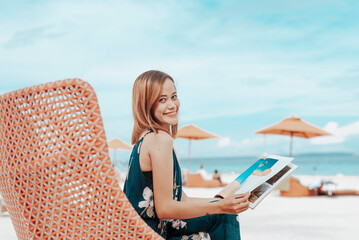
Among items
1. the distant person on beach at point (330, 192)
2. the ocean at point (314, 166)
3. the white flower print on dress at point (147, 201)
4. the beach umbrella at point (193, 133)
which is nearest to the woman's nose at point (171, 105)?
the white flower print on dress at point (147, 201)

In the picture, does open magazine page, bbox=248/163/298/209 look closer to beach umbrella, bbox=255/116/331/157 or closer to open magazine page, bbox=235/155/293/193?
open magazine page, bbox=235/155/293/193

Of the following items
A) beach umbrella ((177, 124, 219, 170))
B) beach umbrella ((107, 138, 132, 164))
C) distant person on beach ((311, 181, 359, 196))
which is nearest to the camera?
distant person on beach ((311, 181, 359, 196))

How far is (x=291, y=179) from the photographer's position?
36.3ft

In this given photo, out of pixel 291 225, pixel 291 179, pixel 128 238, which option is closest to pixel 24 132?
pixel 128 238

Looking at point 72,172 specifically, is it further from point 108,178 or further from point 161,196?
point 161,196

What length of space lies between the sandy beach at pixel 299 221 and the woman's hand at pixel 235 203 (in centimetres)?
377

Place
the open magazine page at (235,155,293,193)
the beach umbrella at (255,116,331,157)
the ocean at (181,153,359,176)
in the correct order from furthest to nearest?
1. the ocean at (181,153,359,176)
2. the beach umbrella at (255,116,331,157)
3. the open magazine page at (235,155,293,193)

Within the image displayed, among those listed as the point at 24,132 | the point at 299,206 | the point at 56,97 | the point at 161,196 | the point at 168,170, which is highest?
the point at 56,97

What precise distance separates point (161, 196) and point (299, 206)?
7808 millimetres

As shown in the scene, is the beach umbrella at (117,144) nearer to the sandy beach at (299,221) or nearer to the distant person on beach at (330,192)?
the distant person on beach at (330,192)

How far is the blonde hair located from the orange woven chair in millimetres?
428

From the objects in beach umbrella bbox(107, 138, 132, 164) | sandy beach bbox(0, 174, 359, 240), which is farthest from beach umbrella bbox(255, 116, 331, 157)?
beach umbrella bbox(107, 138, 132, 164)

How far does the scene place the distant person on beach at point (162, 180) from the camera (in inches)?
69.0

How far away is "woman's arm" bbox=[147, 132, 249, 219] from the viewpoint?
67.9 inches
